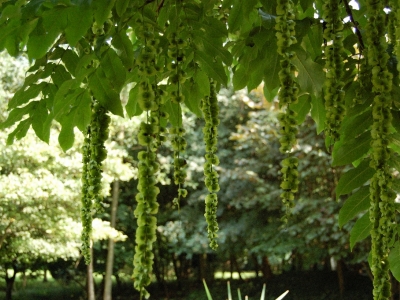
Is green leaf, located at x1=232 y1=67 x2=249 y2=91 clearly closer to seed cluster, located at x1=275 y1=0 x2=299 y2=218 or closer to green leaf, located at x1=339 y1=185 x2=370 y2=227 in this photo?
green leaf, located at x1=339 y1=185 x2=370 y2=227

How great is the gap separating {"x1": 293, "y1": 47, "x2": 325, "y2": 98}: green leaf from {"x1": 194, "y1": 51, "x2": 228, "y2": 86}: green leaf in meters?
0.21

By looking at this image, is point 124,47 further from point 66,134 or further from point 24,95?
point 24,95

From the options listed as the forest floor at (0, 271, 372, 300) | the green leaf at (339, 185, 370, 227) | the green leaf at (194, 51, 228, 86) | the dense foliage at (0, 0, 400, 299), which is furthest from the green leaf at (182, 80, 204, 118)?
the forest floor at (0, 271, 372, 300)

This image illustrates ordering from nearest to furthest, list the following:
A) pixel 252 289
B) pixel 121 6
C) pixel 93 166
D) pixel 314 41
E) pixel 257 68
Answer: pixel 93 166 < pixel 121 6 < pixel 257 68 < pixel 314 41 < pixel 252 289

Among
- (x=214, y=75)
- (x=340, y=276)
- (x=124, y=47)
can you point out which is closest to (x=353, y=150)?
(x=214, y=75)

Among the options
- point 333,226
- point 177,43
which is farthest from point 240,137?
point 177,43

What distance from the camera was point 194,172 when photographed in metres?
11.4

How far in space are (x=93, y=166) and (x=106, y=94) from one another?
11.3 inches

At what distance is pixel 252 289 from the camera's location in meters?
12.2

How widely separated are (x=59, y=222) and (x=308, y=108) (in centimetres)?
745

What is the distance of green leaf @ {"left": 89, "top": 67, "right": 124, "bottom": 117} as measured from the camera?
3.99ft

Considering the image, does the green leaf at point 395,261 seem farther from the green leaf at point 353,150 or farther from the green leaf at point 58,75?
the green leaf at point 58,75

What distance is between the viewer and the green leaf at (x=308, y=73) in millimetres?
1258

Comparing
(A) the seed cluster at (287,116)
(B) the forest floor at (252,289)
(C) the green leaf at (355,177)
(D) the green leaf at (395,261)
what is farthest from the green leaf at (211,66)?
(B) the forest floor at (252,289)
